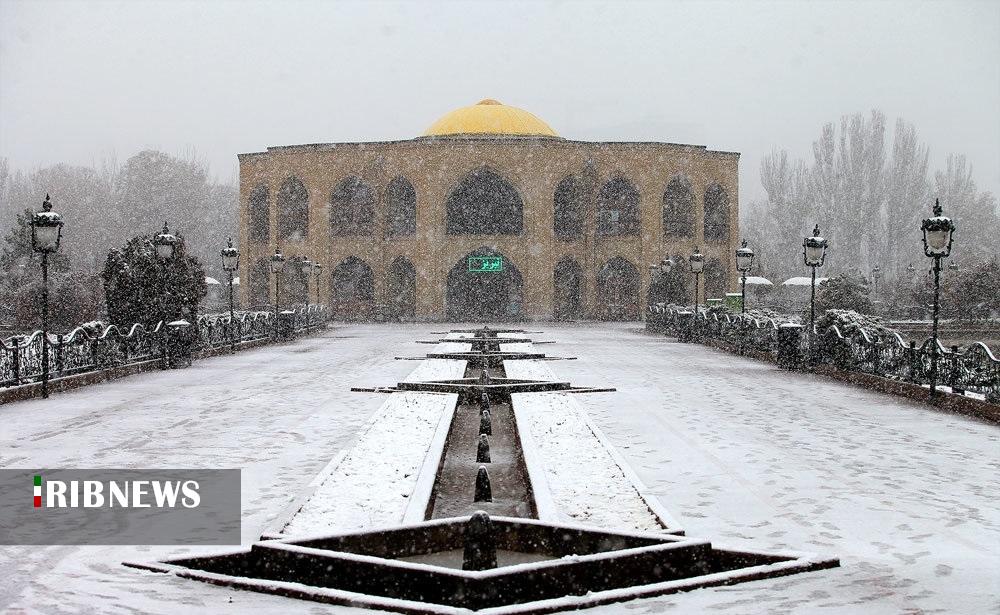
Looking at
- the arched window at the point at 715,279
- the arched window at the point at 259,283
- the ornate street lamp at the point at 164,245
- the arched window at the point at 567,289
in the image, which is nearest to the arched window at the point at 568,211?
the arched window at the point at 567,289

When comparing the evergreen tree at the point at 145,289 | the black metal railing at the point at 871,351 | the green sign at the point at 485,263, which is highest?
the green sign at the point at 485,263

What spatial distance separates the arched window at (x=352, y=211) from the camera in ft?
168

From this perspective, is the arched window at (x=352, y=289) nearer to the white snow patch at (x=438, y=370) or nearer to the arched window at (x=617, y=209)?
the arched window at (x=617, y=209)

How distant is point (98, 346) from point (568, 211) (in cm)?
3544

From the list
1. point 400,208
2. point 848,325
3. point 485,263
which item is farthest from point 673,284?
point 848,325

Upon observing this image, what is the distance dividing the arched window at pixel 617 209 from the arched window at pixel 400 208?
30.0ft

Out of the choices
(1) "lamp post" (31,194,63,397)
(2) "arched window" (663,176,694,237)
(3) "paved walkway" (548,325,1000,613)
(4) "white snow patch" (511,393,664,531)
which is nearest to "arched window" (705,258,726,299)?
(2) "arched window" (663,176,694,237)

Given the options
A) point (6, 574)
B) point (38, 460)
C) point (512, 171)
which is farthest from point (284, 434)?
point (512, 171)

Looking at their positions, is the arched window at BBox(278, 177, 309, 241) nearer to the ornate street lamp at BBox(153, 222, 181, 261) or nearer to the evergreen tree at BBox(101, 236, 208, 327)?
the evergreen tree at BBox(101, 236, 208, 327)

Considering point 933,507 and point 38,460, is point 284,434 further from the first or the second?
→ point 933,507

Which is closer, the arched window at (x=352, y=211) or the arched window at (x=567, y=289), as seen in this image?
the arched window at (x=567, y=289)

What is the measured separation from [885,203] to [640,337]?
46.6 metres

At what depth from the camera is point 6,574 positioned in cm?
529

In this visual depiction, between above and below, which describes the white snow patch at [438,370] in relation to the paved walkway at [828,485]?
above
